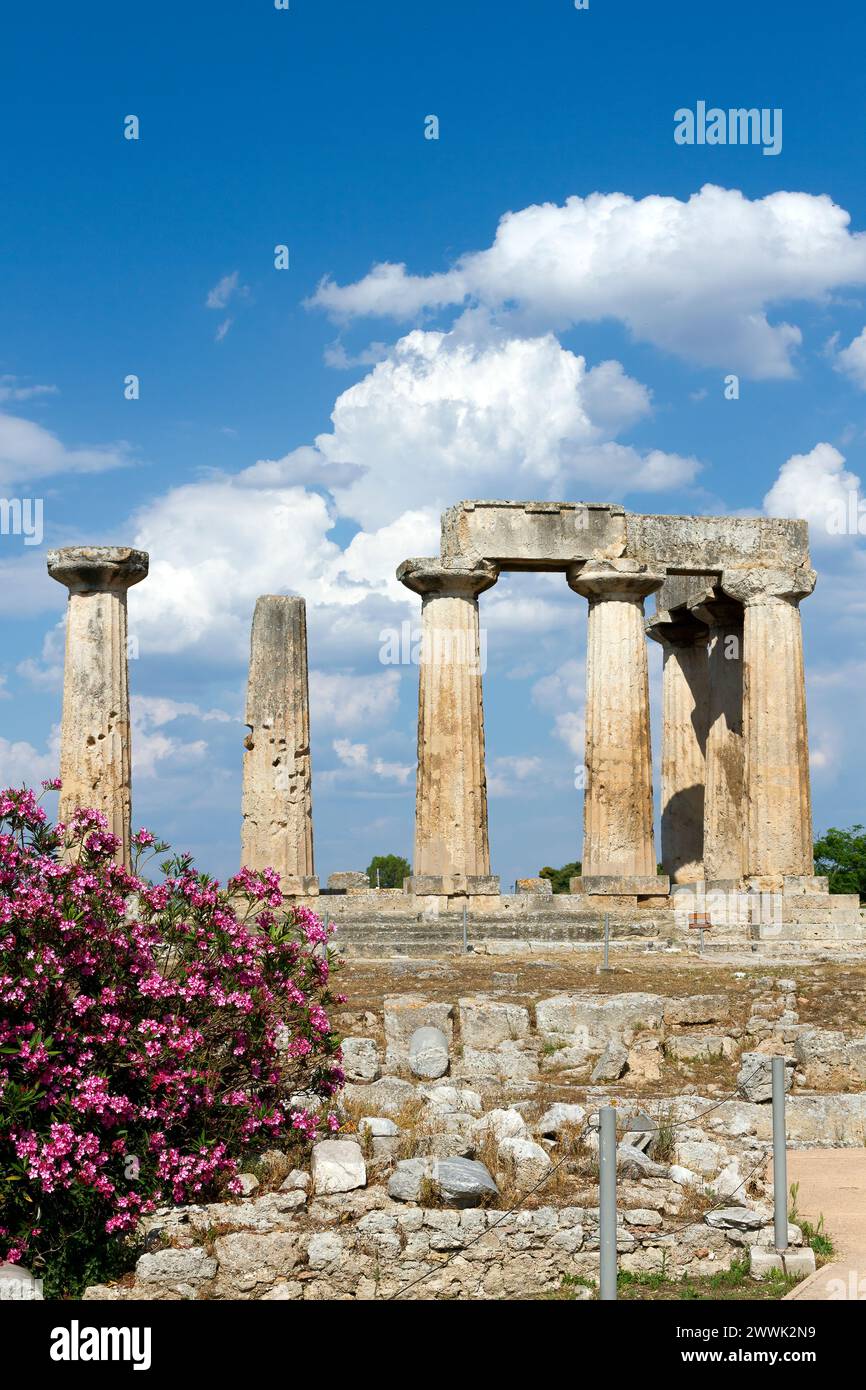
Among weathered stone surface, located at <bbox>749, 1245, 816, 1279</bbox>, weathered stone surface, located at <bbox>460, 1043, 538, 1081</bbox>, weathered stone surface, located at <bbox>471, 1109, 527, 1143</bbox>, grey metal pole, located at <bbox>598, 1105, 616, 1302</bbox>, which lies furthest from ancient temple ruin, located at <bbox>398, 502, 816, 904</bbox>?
grey metal pole, located at <bbox>598, 1105, 616, 1302</bbox>

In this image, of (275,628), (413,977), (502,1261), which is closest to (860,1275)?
(502,1261)

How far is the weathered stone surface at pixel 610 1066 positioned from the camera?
17844mm

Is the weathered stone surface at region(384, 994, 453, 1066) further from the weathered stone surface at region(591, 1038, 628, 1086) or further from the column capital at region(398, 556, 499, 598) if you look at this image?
the column capital at region(398, 556, 499, 598)

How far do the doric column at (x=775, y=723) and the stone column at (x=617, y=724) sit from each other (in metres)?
2.11

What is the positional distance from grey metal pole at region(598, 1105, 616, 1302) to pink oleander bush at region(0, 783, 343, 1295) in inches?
130

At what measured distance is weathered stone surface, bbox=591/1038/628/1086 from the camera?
703 inches

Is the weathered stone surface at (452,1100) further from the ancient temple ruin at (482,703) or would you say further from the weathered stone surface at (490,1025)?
the ancient temple ruin at (482,703)

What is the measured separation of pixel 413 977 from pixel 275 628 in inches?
356

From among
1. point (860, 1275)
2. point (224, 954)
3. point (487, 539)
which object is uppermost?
point (487, 539)

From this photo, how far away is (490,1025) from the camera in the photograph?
19984 millimetres

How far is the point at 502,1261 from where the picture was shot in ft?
37.0

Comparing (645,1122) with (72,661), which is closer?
(645,1122)
